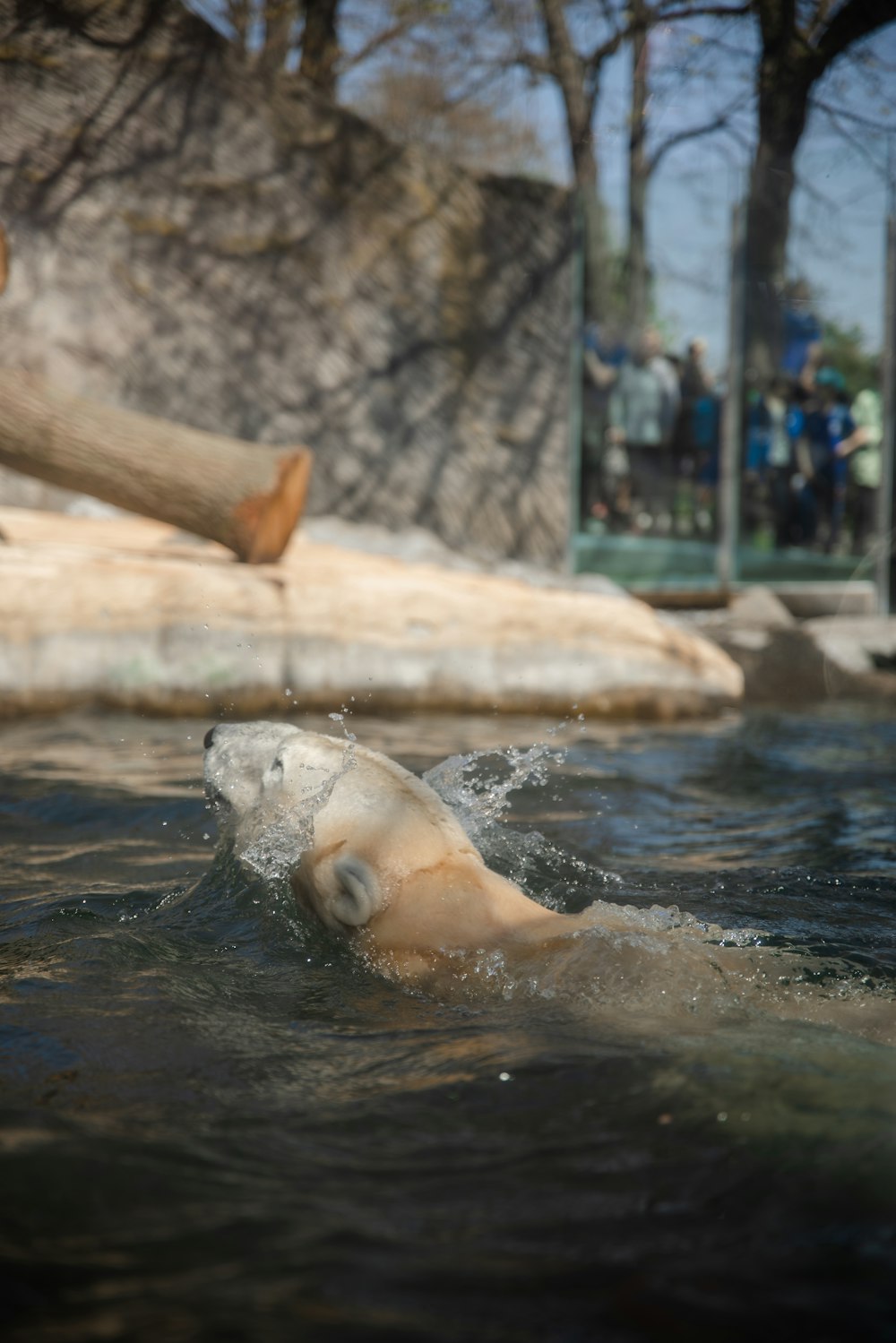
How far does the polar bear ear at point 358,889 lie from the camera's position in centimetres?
256

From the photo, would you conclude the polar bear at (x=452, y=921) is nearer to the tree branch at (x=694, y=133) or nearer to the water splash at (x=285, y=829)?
the water splash at (x=285, y=829)

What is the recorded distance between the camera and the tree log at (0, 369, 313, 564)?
656 centimetres

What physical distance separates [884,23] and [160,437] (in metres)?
6.58

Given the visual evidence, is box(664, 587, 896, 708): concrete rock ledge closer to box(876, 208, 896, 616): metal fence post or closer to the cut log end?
the cut log end

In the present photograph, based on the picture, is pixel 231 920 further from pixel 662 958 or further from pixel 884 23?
pixel 884 23

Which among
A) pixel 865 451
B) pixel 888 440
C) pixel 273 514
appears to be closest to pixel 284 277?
pixel 273 514

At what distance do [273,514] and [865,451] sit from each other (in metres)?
6.57

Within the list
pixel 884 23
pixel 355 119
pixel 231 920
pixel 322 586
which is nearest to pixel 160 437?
pixel 322 586

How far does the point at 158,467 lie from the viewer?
663cm

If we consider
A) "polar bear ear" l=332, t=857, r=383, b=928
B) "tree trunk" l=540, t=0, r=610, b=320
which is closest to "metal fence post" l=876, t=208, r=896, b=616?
"tree trunk" l=540, t=0, r=610, b=320

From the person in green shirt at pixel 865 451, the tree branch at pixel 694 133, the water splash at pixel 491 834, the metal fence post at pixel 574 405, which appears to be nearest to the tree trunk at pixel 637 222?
the tree branch at pixel 694 133

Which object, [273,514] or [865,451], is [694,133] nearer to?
[865,451]

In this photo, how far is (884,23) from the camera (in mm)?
9250

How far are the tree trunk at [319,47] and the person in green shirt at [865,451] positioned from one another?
5.44 meters
